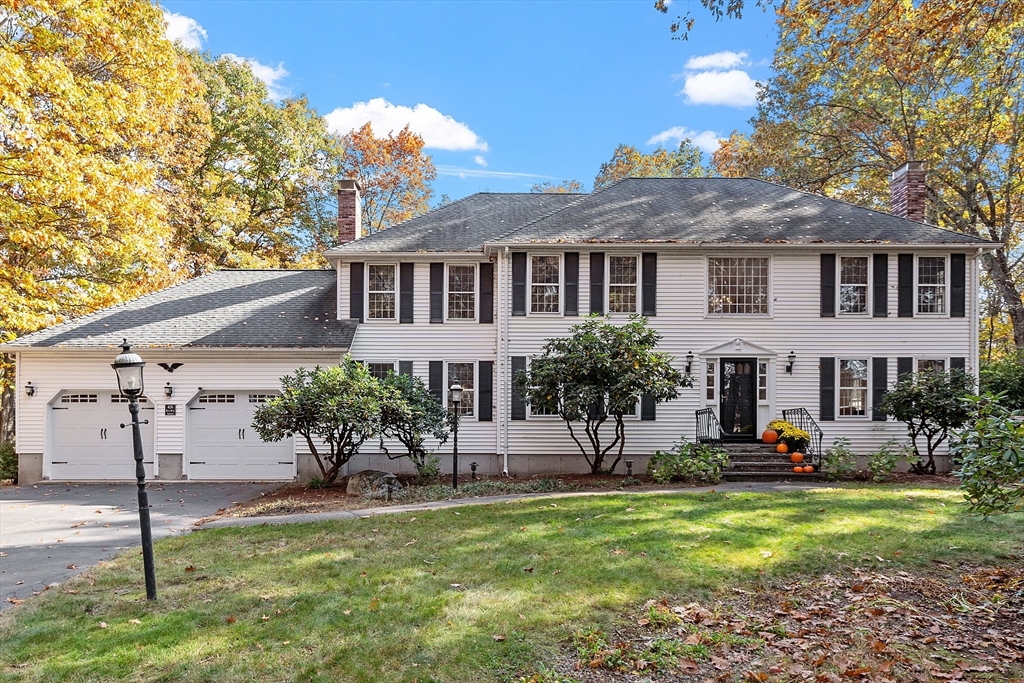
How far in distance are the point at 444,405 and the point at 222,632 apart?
403 inches

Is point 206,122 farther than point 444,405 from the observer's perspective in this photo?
Yes

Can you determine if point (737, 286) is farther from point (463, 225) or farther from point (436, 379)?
point (436, 379)

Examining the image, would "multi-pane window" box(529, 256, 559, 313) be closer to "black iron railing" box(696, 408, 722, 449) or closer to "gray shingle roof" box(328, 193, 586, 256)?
"gray shingle roof" box(328, 193, 586, 256)

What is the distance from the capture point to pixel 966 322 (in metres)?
14.4

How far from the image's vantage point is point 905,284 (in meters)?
14.4

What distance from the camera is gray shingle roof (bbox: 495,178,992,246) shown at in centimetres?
1427

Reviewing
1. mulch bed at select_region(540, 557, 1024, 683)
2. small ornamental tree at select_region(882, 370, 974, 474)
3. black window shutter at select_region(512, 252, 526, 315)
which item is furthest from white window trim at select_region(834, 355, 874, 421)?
mulch bed at select_region(540, 557, 1024, 683)

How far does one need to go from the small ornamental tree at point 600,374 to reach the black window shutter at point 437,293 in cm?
317

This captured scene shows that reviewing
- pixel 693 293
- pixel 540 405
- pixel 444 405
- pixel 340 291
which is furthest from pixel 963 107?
pixel 340 291

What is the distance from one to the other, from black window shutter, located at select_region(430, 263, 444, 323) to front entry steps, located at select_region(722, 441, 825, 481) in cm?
788

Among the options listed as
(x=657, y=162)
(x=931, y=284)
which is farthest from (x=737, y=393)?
(x=657, y=162)

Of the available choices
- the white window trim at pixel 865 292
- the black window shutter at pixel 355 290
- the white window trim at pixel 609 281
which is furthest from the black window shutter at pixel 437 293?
the white window trim at pixel 865 292

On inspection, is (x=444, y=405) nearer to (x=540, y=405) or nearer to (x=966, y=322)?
(x=540, y=405)

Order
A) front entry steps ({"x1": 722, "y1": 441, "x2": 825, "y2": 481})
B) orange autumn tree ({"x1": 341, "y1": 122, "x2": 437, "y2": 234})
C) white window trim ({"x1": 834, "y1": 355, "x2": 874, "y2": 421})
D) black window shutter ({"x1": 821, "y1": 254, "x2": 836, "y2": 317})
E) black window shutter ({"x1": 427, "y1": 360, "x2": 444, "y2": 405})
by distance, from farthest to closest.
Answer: orange autumn tree ({"x1": 341, "y1": 122, "x2": 437, "y2": 234}), black window shutter ({"x1": 427, "y1": 360, "x2": 444, "y2": 405}), black window shutter ({"x1": 821, "y1": 254, "x2": 836, "y2": 317}), white window trim ({"x1": 834, "y1": 355, "x2": 874, "y2": 421}), front entry steps ({"x1": 722, "y1": 441, "x2": 825, "y2": 481})
